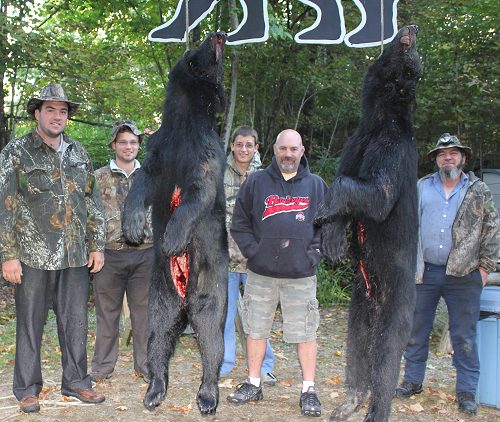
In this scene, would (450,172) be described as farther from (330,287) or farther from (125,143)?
(330,287)

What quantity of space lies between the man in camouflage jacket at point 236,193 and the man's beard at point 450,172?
5.41ft

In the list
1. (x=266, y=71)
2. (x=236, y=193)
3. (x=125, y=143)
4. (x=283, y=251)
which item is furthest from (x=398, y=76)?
(x=266, y=71)

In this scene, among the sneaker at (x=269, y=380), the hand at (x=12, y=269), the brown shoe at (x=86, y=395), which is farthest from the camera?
the sneaker at (x=269, y=380)

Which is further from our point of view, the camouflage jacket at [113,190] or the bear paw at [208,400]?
→ the camouflage jacket at [113,190]

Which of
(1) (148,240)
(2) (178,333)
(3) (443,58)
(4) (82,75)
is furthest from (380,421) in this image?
(3) (443,58)

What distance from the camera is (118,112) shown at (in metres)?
9.96

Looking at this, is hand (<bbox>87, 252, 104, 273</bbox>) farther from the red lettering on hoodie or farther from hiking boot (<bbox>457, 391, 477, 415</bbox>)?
hiking boot (<bbox>457, 391, 477, 415</bbox>)

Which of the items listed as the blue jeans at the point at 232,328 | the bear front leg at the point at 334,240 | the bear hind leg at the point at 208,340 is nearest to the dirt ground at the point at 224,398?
the blue jeans at the point at 232,328

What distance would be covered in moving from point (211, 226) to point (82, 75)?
6.15 meters

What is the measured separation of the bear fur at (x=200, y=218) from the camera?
3.52 metres

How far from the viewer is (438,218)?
213 inches

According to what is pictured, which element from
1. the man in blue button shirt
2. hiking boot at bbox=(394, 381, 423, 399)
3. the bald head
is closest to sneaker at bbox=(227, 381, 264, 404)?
hiking boot at bbox=(394, 381, 423, 399)

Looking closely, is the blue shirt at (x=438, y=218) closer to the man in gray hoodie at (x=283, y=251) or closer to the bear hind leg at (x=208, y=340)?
the man in gray hoodie at (x=283, y=251)

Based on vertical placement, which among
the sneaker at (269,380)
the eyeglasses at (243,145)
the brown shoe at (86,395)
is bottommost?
the sneaker at (269,380)
